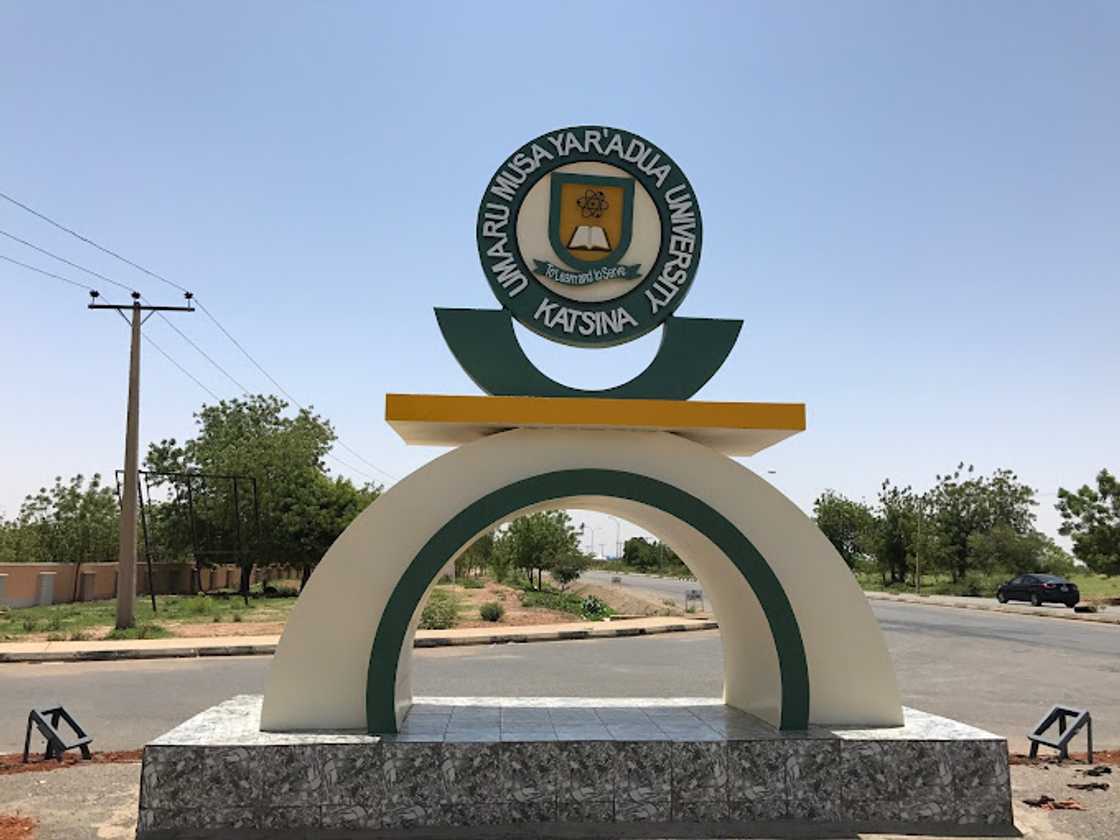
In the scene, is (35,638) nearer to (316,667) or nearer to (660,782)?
(316,667)

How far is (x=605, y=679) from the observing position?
56.6ft

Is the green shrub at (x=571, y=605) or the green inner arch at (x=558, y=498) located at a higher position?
the green inner arch at (x=558, y=498)

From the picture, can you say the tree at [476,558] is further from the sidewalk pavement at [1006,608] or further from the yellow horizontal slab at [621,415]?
the yellow horizontal slab at [621,415]

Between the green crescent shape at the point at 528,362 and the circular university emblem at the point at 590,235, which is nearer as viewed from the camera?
the green crescent shape at the point at 528,362

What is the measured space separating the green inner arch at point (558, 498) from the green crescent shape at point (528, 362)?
86 cm

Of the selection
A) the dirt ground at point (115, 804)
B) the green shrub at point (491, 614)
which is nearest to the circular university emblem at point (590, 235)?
the dirt ground at point (115, 804)

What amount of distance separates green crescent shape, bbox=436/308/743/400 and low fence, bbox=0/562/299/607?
2542 centimetres

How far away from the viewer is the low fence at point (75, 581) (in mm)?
36625

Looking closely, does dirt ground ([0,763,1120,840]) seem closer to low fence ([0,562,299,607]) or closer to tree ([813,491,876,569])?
low fence ([0,562,299,607])

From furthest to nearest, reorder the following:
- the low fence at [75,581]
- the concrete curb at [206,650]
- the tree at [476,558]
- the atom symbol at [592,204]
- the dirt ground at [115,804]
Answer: the tree at [476,558], the low fence at [75,581], the concrete curb at [206,650], the atom symbol at [592,204], the dirt ground at [115,804]

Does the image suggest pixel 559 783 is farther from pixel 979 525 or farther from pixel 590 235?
pixel 979 525

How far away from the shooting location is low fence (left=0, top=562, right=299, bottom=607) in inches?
1442

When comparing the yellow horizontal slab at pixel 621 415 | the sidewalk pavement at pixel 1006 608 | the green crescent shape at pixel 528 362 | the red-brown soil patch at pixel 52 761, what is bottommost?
the sidewalk pavement at pixel 1006 608

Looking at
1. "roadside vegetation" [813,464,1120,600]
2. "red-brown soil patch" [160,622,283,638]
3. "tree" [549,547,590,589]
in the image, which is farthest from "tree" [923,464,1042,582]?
"red-brown soil patch" [160,622,283,638]
